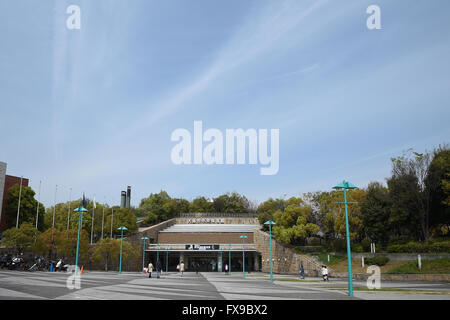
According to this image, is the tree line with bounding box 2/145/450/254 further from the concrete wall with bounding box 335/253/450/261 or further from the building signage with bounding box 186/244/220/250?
the building signage with bounding box 186/244/220/250

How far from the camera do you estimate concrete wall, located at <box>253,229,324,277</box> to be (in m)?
48.2

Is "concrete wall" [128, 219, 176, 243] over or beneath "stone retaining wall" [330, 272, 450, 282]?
over

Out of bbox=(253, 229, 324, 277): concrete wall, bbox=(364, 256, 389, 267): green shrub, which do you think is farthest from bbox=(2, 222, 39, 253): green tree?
bbox=(364, 256, 389, 267): green shrub

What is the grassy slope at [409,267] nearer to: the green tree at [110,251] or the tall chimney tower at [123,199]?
the green tree at [110,251]

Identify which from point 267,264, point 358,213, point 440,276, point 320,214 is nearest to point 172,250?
point 267,264

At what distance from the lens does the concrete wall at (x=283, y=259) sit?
48241 millimetres

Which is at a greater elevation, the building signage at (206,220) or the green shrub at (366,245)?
the building signage at (206,220)

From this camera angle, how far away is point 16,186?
61281 mm

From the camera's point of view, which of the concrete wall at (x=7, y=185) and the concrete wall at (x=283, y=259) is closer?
the concrete wall at (x=283, y=259)

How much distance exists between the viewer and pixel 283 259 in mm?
55531

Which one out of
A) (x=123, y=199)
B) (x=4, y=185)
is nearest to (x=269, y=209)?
(x=4, y=185)

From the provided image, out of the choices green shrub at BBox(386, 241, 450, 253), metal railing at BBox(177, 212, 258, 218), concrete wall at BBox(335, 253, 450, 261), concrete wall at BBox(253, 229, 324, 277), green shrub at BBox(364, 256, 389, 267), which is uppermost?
metal railing at BBox(177, 212, 258, 218)

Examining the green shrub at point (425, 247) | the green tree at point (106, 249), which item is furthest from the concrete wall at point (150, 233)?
the green shrub at point (425, 247)
